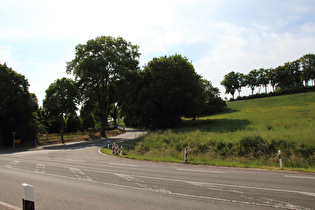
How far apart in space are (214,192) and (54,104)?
39902 mm

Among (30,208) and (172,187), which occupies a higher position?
(30,208)

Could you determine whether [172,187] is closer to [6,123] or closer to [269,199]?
[269,199]

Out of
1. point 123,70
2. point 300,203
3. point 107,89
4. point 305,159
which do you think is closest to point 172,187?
point 300,203

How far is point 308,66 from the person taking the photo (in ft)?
262

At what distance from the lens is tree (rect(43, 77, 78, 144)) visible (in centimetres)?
4075

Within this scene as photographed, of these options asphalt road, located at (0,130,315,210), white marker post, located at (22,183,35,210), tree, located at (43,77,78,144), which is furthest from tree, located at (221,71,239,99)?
white marker post, located at (22,183,35,210)

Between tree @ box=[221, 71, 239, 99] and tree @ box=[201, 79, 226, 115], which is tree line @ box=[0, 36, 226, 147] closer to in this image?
tree @ box=[201, 79, 226, 115]

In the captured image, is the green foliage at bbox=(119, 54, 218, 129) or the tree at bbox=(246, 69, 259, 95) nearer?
the green foliage at bbox=(119, 54, 218, 129)

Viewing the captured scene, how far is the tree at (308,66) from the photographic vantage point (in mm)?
77875

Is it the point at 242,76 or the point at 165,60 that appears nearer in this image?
the point at 165,60

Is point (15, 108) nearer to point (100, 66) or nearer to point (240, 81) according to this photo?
point (100, 66)

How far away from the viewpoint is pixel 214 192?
674 cm

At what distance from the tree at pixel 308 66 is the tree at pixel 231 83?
2885cm

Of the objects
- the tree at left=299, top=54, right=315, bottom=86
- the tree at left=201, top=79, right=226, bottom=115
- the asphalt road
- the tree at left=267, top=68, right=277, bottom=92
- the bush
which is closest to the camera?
the asphalt road
